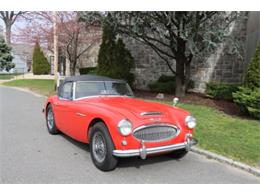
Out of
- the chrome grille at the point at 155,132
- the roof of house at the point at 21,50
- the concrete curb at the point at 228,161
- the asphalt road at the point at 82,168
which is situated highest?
the roof of house at the point at 21,50

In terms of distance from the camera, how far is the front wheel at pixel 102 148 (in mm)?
4113

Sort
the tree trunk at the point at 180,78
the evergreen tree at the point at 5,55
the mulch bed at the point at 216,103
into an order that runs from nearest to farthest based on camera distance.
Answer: the mulch bed at the point at 216,103
the tree trunk at the point at 180,78
the evergreen tree at the point at 5,55

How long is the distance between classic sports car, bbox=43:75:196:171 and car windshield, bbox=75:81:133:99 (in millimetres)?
21

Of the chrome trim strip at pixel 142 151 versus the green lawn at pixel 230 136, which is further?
the green lawn at pixel 230 136

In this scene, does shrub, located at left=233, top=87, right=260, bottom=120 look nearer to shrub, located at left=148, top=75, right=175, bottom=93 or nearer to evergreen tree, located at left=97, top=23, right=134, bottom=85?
shrub, located at left=148, top=75, right=175, bottom=93

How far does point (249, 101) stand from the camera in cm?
758

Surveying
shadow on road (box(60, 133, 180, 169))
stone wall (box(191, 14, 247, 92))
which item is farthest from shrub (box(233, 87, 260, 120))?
stone wall (box(191, 14, 247, 92))

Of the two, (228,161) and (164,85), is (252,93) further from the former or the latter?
(164,85)

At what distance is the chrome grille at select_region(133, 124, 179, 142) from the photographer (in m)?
4.10

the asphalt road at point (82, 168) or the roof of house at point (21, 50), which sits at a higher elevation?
the roof of house at point (21, 50)

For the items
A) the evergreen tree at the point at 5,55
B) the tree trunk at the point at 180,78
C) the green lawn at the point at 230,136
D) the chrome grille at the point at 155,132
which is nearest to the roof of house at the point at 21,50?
the evergreen tree at the point at 5,55

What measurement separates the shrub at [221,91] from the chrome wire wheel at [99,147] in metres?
7.83

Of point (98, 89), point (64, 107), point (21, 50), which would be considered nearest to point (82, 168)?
point (64, 107)

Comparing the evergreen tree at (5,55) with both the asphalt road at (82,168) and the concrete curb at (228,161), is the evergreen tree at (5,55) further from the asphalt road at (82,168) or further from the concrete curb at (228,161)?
the concrete curb at (228,161)
